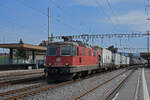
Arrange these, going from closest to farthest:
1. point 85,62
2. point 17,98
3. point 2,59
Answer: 1. point 17,98
2. point 85,62
3. point 2,59

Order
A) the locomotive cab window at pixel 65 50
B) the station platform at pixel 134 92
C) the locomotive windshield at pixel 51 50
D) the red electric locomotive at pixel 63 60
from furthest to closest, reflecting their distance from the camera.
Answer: the locomotive windshield at pixel 51 50, the locomotive cab window at pixel 65 50, the red electric locomotive at pixel 63 60, the station platform at pixel 134 92

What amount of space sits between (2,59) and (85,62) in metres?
20.5

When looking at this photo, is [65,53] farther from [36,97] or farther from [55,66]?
[36,97]

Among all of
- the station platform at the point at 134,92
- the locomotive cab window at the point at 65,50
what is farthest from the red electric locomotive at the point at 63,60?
the station platform at the point at 134,92

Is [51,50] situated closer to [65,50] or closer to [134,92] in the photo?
[65,50]

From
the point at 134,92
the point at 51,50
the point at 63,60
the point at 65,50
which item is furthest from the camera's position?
the point at 51,50

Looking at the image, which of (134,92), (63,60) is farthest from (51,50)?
(134,92)

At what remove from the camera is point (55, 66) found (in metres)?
16.9

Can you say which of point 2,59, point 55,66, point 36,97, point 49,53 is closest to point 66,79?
point 55,66

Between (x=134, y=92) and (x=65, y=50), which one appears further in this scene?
(x=65, y=50)

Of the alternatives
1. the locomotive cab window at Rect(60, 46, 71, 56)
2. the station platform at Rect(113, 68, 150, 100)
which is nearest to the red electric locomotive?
the locomotive cab window at Rect(60, 46, 71, 56)

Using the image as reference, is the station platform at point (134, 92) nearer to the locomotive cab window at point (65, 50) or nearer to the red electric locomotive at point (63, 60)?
the red electric locomotive at point (63, 60)

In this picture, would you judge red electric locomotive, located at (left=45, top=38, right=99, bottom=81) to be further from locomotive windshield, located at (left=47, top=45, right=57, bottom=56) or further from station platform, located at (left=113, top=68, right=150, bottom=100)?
station platform, located at (left=113, top=68, right=150, bottom=100)

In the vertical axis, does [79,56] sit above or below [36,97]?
above
